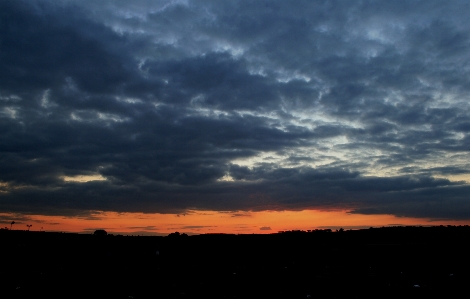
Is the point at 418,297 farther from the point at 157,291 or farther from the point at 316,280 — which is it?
the point at 157,291

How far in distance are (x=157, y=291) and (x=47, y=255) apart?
20.8m

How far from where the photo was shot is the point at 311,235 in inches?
2127

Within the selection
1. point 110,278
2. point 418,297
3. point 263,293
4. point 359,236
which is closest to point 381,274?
point 418,297

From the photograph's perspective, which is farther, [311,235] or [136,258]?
[311,235]

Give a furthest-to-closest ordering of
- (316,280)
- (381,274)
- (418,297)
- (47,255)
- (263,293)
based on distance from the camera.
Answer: (47,255) → (381,274) → (316,280) → (263,293) → (418,297)

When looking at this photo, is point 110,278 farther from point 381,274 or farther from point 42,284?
point 381,274

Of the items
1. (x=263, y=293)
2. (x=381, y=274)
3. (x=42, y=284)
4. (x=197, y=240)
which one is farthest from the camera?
(x=197, y=240)

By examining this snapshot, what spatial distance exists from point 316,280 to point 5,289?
1541 centimetres

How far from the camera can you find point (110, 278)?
20.2m

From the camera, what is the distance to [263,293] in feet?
52.8

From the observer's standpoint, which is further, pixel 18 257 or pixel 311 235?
pixel 311 235

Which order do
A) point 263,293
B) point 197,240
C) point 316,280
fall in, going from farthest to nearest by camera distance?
point 197,240, point 316,280, point 263,293

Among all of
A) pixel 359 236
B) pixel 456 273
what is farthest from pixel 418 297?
pixel 359 236

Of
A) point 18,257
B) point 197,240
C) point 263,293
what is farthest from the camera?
point 197,240
